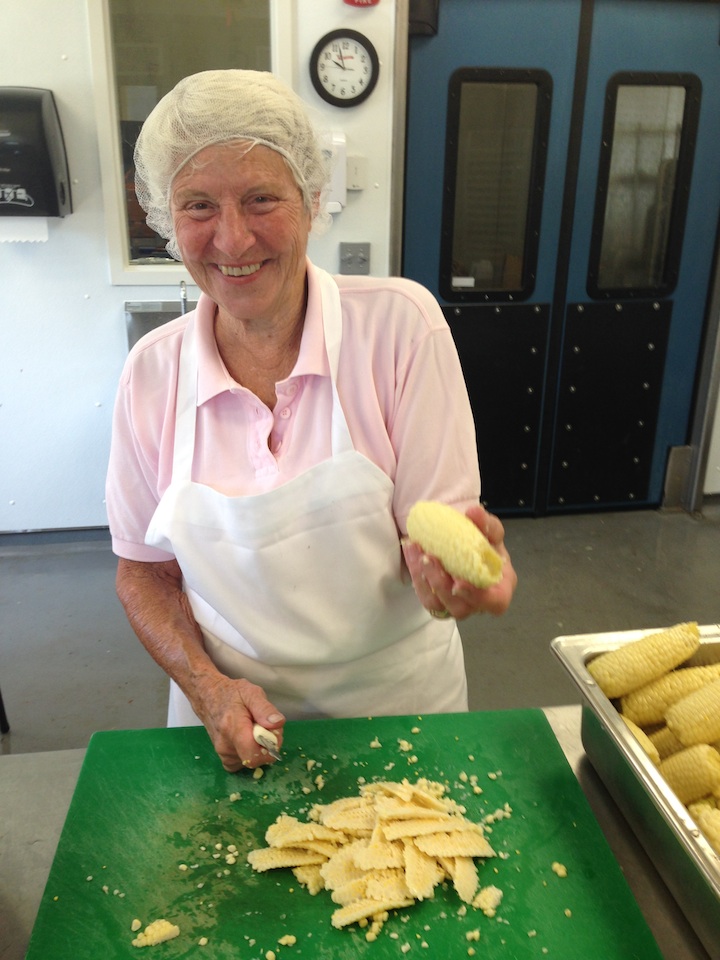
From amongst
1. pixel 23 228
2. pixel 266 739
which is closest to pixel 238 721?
pixel 266 739

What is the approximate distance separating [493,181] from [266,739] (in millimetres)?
3267

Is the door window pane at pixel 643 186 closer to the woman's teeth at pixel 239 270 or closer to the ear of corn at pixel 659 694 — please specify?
the woman's teeth at pixel 239 270

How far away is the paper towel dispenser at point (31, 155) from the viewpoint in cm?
307

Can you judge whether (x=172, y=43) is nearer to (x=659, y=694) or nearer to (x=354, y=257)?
(x=354, y=257)

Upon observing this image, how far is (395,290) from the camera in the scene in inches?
53.7

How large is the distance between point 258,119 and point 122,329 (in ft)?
8.54

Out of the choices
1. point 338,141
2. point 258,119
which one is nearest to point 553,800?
point 258,119

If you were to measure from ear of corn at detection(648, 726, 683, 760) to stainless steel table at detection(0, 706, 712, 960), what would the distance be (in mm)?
126

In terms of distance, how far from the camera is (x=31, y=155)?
3.12 metres

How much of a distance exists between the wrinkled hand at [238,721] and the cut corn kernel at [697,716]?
566mm

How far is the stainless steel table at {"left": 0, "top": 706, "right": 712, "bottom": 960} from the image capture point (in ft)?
3.13

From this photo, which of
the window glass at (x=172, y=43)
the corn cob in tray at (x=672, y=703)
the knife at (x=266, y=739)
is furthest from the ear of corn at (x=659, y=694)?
the window glass at (x=172, y=43)

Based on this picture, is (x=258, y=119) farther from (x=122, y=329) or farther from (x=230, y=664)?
(x=122, y=329)

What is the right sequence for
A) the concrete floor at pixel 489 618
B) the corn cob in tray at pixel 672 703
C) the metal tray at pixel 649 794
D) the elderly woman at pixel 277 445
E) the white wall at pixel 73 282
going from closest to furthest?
the metal tray at pixel 649 794 < the corn cob in tray at pixel 672 703 < the elderly woman at pixel 277 445 < the concrete floor at pixel 489 618 < the white wall at pixel 73 282
